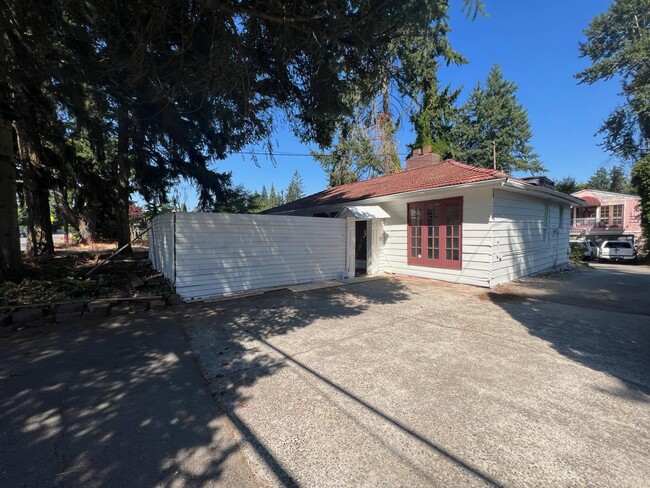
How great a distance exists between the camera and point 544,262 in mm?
11148

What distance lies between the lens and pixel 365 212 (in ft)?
33.4

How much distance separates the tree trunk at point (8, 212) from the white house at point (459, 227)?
26.8 ft

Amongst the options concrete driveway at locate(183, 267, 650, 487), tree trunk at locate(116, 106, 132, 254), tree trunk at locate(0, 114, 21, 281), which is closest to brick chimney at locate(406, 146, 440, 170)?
concrete driveway at locate(183, 267, 650, 487)

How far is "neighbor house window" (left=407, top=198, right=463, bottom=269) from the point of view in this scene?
8812mm

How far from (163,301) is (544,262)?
12.2 meters

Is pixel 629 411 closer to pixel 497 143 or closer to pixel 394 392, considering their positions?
pixel 394 392

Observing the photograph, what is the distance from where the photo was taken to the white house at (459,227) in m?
8.12

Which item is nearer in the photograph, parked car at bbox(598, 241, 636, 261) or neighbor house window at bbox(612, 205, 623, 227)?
parked car at bbox(598, 241, 636, 261)

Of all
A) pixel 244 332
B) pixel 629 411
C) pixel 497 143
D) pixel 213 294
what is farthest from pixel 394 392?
pixel 497 143

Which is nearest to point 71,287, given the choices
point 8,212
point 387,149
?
point 8,212

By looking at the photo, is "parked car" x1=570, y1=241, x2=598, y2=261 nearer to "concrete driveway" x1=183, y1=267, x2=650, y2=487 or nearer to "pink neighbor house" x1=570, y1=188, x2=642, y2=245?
"pink neighbor house" x1=570, y1=188, x2=642, y2=245

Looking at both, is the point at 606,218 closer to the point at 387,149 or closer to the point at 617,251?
the point at 617,251

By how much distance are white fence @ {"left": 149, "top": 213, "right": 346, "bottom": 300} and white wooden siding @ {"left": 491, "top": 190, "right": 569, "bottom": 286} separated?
4.37m

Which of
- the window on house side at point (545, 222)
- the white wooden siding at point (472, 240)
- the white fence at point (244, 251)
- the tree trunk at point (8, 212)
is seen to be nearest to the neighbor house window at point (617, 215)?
the window on house side at point (545, 222)
